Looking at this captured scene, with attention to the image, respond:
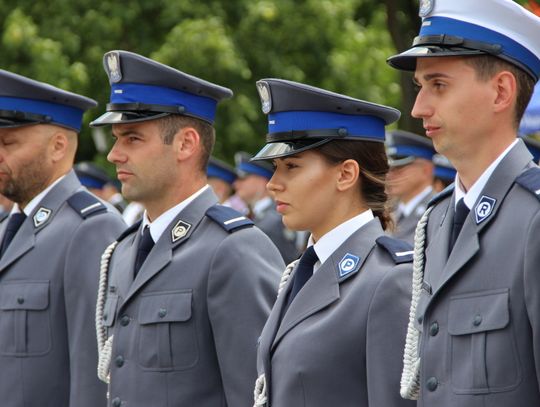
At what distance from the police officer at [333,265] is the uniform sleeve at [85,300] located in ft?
4.44

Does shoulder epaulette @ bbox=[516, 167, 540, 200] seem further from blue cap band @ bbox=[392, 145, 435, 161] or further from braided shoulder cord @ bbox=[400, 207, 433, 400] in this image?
blue cap band @ bbox=[392, 145, 435, 161]

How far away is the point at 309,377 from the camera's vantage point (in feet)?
12.9

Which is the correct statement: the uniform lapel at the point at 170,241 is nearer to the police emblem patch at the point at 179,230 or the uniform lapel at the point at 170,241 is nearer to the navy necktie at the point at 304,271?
the police emblem patch at the point at 179,230

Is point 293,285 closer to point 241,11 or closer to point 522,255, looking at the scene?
point 522,255

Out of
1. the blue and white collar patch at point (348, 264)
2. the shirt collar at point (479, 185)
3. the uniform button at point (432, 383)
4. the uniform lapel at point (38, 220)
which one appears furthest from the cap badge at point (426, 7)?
the uniform lapel at point (38, 220)

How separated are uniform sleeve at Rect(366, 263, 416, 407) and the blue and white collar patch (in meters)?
0.14

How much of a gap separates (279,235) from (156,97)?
22.8ft

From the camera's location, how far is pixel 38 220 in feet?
19.1

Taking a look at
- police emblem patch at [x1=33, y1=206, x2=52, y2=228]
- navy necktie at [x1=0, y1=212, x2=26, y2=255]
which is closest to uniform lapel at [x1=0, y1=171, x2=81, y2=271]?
police emblem patch at [x1=33, y1=206, x2=52, y2=228]

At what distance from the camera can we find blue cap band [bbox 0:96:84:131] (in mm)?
5988

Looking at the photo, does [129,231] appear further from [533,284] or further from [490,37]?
[533,284]

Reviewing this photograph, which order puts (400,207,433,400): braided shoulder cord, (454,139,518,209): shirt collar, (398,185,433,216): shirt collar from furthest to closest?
1. (398,185,433,216): shirt collar
2. (400,207,433,400): braided shoulder cord
3. (454,139,518,209): shirt collar

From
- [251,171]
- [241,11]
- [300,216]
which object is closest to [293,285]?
[300,216]

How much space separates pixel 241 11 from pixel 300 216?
11.3 meters
